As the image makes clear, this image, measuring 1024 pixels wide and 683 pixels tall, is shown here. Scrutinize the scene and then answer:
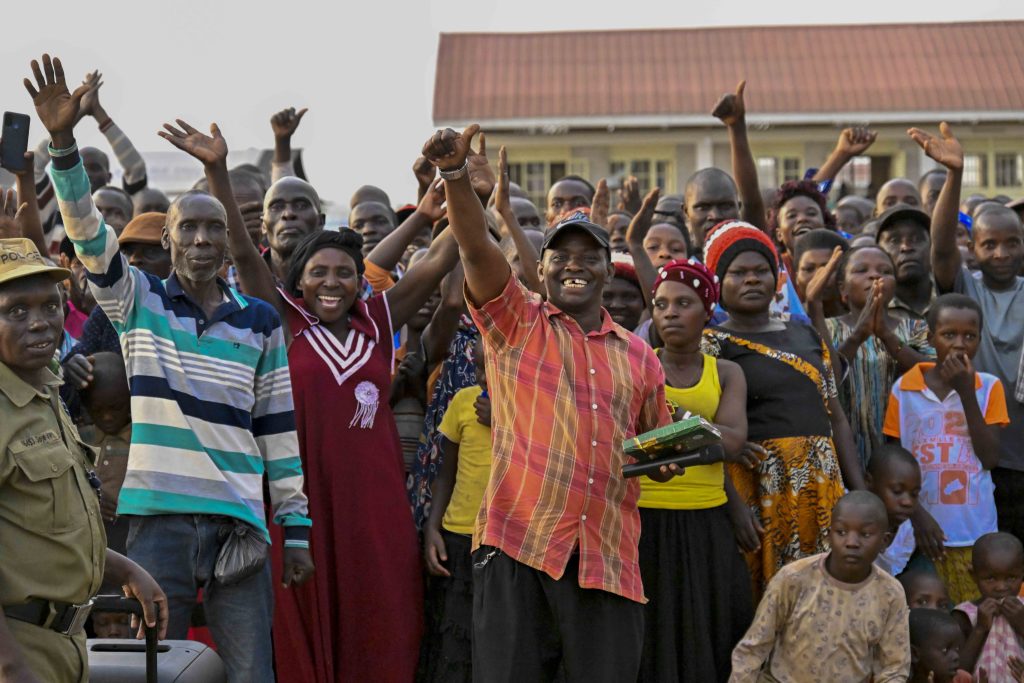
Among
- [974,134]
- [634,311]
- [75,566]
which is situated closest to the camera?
[75,566]

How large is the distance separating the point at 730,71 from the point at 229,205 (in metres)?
19.4

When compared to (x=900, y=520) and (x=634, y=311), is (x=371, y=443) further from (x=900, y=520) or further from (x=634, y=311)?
(x=900, y=520)

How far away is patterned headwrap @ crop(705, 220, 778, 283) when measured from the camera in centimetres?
561

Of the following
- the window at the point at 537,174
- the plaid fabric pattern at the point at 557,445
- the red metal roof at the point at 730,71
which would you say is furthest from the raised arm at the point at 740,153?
the red metal roof at the point at 730,71

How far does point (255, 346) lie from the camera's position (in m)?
4.75

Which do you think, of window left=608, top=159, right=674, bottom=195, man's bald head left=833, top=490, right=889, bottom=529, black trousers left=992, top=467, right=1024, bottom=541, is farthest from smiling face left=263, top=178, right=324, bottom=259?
window left=608, top=159, right=674, bottom=195

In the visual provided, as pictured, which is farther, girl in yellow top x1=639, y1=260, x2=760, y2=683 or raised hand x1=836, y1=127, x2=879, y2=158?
raised hand x1=836, y1=127, x2=879, y2=158

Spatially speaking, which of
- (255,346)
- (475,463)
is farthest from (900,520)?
(255,346)

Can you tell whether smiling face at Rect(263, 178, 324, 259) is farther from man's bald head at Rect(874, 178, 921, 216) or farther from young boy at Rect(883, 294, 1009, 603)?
man's bald head at Rect(874, 178, 921, 216)

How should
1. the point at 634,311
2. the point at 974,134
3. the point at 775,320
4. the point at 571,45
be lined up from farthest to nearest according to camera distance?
the point at 571,45 → the point at 974,134 → the point at 634,311 → the point at 775,320

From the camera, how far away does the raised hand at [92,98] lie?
8.09 metres

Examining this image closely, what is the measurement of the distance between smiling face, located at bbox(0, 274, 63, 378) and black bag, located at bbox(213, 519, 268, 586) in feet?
3.98

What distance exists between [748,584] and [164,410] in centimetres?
247

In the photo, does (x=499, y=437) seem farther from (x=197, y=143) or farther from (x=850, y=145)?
(x=850, y=145)
